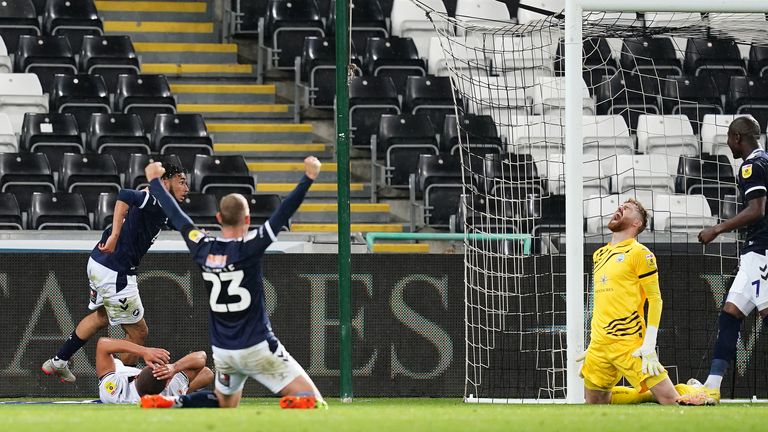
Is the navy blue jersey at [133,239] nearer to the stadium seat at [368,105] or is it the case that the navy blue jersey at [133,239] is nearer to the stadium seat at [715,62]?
the stadium seat at [368,105]

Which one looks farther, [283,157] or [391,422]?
[283,157]

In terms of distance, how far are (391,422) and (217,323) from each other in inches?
67.5

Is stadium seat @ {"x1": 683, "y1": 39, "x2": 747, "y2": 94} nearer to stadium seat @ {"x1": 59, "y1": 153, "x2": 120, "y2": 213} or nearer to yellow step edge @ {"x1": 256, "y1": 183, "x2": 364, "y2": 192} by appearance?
yellow step edge @ {"x1": 256, "y1": 183, "x2": 364, "y2": 192}

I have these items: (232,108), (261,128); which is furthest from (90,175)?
(232,108)

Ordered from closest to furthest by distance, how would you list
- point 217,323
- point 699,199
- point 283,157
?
point 217,323 < point 699,199 < point 283,157

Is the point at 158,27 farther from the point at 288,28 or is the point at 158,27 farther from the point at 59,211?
the point at 59,211

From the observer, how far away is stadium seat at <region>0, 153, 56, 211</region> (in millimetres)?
15469

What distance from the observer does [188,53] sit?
19062 mm

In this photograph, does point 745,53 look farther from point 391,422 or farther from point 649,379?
point 391,422

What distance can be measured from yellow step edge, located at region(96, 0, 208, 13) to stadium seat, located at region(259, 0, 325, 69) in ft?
4.46

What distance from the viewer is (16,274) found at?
485 inches

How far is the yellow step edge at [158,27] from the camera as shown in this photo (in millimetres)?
19547

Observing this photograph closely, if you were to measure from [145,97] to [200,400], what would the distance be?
9.28m

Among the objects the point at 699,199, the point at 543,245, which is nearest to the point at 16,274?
the point at 543,245
